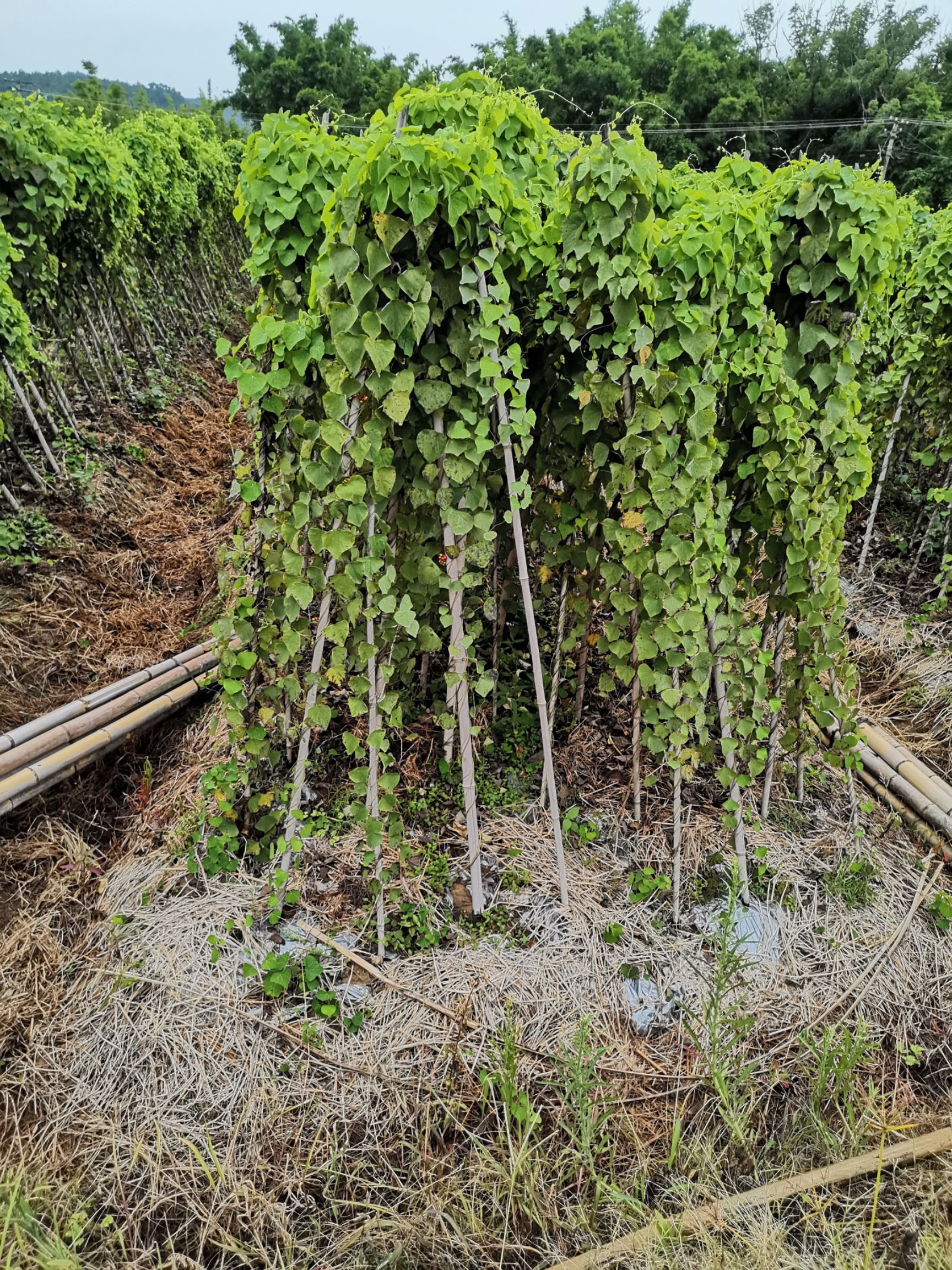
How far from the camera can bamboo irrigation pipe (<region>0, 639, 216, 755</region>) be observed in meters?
2.70

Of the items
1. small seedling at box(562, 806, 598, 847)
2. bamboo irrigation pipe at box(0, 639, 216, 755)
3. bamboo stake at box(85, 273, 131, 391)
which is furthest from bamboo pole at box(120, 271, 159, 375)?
small seedling at box(562, 806, 598, 847)

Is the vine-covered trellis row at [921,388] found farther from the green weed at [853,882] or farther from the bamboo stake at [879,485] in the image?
the green weed at [853,882]

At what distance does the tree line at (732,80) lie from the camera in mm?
18625

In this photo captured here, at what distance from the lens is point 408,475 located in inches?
90.7

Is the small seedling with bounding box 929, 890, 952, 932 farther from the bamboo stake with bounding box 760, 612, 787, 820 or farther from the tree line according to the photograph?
the tree line

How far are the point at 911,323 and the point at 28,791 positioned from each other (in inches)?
211

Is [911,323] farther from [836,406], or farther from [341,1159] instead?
[341,1159]

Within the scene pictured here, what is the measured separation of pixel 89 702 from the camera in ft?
9.62

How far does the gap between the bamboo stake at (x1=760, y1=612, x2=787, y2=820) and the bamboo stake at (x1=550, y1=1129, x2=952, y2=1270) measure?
41.1 inches

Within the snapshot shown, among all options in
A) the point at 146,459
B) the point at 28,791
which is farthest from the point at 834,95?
the point at 28,791

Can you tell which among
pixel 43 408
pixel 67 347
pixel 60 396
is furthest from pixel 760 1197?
pixel 67 347

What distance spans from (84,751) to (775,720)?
2498mm

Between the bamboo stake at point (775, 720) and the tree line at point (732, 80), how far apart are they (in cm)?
1978

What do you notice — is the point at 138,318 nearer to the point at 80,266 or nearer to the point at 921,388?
the point at 80,266
